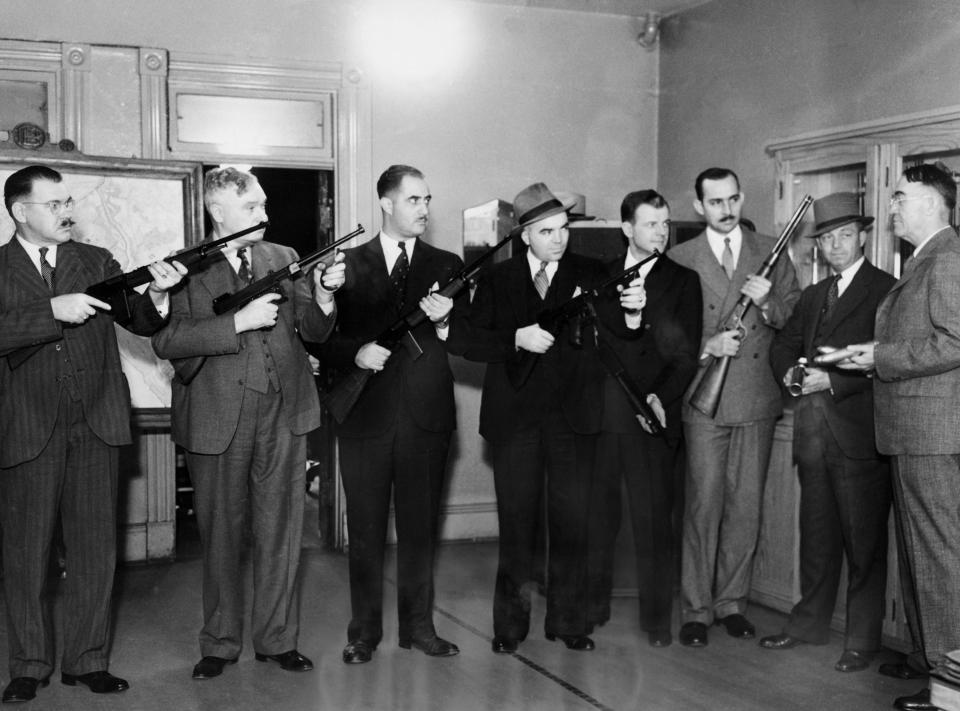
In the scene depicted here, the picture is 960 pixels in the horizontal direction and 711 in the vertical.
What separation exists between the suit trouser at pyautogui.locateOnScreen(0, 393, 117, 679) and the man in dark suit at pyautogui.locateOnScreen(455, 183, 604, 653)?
4.03 feet

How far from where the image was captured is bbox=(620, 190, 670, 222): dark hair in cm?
375

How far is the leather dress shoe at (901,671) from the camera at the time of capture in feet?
11.2

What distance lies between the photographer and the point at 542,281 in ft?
12.1

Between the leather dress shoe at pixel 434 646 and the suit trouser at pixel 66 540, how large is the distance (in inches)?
38.2

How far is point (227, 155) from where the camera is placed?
483 centimetres

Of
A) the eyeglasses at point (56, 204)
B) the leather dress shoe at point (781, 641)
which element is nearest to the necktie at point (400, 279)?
the eyeglasses at point (56, 204)

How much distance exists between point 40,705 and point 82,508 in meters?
0.57

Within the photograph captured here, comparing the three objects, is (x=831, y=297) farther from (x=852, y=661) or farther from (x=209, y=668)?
(x=209, y=668)

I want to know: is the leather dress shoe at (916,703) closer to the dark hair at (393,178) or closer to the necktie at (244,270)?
the dark hair at (393,178)

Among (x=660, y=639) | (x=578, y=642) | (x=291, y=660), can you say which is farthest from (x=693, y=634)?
(x=291, y=660)

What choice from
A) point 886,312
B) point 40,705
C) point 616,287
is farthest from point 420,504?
point 886,312

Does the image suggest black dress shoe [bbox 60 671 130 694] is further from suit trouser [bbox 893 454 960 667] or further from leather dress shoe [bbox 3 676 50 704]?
suit trouser [bbox 893 454 960 667]

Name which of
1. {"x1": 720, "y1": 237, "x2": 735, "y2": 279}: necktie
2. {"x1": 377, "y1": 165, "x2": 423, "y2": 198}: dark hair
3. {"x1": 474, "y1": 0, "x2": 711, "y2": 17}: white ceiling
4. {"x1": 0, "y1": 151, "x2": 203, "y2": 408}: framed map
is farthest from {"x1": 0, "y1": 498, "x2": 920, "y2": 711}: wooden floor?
{"x1": 474, "y1": 0, "x2": 711, "y2": 17}: white ceiling

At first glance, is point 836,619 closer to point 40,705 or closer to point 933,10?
point 933,10
